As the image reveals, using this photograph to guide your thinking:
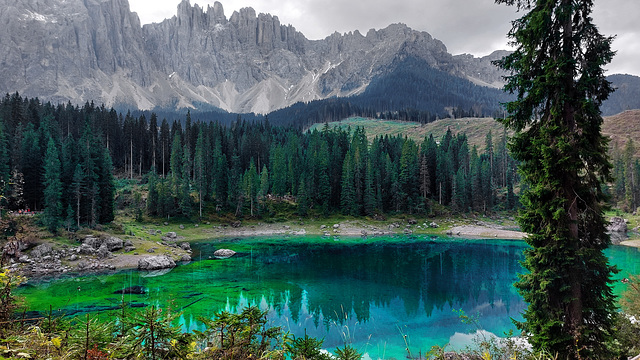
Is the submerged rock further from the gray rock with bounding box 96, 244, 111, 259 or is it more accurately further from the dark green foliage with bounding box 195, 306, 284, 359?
the dark green foliage with bounding box 195, 306, 284, 359

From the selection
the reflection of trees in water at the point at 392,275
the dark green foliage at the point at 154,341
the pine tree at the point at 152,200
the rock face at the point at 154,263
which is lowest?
the reflection of trees in water at the point at 392,275

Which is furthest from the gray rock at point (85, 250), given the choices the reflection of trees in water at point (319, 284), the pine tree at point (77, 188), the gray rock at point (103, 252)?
the pine tree at point (77, 188)

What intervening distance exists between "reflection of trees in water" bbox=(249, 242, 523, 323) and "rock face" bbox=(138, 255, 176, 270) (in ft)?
37.4

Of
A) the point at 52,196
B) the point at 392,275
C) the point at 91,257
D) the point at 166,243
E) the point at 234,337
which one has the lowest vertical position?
the point at 392,275

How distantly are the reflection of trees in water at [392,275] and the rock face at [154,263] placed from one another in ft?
37.4

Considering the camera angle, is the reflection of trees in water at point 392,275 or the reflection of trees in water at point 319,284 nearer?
the reflection of trees in water at point 319,284

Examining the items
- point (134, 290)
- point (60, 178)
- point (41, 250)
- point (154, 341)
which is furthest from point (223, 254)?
point (154, 341)

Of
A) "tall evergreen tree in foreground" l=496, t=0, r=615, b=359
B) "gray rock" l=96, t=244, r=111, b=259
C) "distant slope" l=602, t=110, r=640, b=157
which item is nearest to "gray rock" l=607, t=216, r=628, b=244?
"tall evergreen tree in foreground" l=496, t=0, r=615, b=359

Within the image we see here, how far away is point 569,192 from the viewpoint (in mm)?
10523

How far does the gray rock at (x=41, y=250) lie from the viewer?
36.8 meters

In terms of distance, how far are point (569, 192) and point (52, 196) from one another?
53758mm

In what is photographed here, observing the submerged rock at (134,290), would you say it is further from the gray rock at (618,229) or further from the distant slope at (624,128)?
the distant slope at (624,128)

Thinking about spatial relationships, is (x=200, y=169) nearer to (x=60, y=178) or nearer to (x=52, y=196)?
(x=60, y=178)

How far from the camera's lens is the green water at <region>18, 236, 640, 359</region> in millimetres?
22703
